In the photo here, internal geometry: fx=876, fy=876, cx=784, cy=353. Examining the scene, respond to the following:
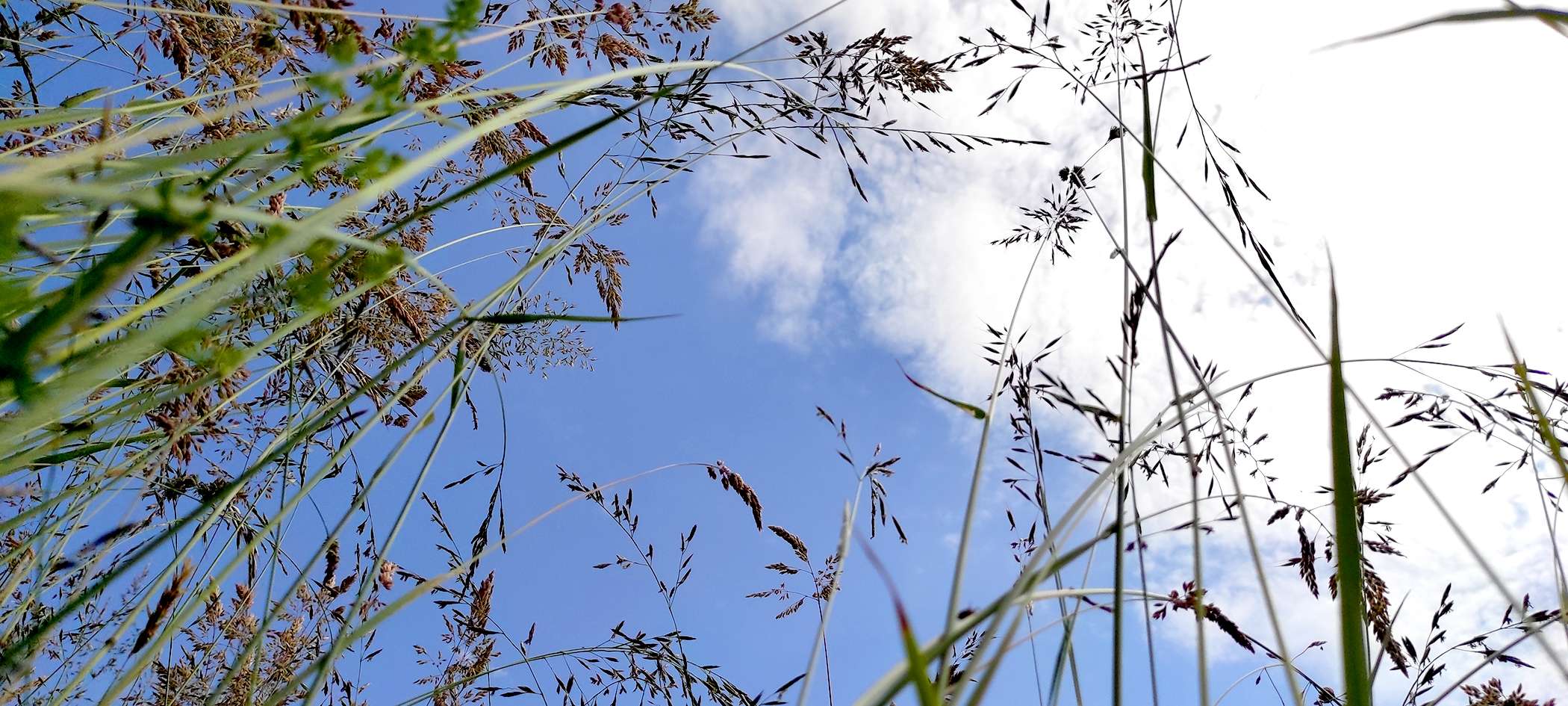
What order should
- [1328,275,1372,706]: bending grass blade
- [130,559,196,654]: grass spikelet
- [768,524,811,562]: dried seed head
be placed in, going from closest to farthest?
[1328,275,1372,706]: bending grass blade → [130,559,196,654]: grass spikelet → [768,524,811,562]: dried seed head

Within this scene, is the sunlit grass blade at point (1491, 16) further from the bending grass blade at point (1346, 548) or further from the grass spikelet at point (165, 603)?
the grass spikelet at point (165, 603)

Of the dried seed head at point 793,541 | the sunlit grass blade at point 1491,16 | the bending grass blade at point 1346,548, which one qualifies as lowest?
the bending grass blade at point 1346,548

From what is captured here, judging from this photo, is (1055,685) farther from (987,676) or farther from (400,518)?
(400,518)

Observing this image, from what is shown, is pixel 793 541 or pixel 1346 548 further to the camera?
pixel 793 541

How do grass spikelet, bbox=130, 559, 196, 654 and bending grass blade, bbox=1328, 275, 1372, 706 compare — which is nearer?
bending grass blade, bbox=1328, 275, 1372, 706

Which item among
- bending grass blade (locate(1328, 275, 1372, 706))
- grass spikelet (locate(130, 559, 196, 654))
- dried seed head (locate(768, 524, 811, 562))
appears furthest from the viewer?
dried seed head (locate(768, 524, 811, 562))

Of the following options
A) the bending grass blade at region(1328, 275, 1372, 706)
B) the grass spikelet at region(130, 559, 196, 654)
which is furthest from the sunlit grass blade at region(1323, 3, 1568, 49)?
the grass spikelet at region(130, 559, 196, 654)

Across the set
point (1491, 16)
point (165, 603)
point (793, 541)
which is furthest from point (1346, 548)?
point (793, 541)

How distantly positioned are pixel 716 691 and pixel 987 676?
1293 millimetres

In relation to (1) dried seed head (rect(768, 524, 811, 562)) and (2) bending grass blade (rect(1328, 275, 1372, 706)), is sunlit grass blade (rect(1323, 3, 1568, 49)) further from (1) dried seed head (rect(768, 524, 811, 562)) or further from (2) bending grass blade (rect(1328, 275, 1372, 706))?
(1) dried seed head (rect(768, 524, 811, 562))

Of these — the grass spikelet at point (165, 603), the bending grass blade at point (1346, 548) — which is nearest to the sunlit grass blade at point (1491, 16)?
the bending grass blade at point (1346, 548)

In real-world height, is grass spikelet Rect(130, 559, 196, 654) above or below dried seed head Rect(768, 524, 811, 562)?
below

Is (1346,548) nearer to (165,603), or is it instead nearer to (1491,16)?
(1491,16)

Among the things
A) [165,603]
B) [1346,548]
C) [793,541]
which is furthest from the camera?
[793,541]
